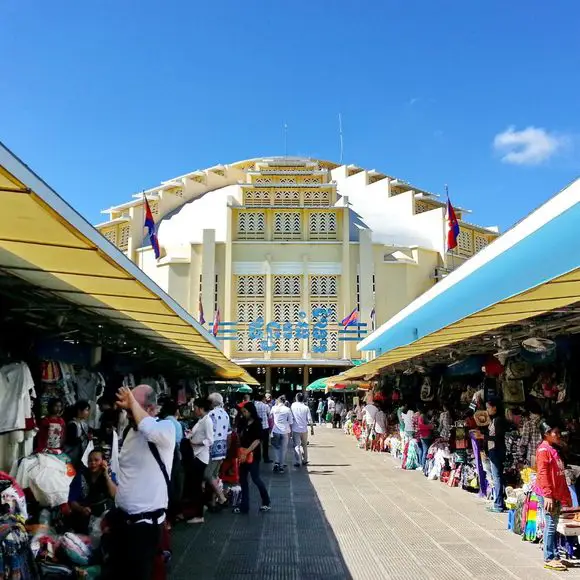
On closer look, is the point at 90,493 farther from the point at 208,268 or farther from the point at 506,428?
the point at 208,268

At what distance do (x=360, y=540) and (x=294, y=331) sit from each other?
25.6 m

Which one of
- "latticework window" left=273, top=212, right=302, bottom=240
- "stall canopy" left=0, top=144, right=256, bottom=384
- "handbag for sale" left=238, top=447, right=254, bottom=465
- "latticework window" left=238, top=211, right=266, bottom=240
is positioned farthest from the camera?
"latticework window" left=238, top=211, right=266, bottom=240

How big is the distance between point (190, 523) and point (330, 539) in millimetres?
1801

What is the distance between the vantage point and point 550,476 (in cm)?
581

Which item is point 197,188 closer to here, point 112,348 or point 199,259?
point 199,259

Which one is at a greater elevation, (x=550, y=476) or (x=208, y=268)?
(x=208, y=268)

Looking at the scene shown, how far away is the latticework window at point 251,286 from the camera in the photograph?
33.4 metres

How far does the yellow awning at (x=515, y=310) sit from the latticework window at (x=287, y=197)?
84.5 ft

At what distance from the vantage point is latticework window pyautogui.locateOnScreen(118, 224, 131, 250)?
39125 mm

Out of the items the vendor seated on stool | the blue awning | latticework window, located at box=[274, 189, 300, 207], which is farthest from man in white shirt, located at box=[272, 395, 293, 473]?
latticework window, located at box=[274, 189, 300, 207]

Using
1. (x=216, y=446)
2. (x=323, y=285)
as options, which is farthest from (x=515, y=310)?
(x=323, y=285)

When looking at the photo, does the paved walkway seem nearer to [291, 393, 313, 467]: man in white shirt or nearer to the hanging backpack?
[291, 393, 313, 467]: man in white shirt

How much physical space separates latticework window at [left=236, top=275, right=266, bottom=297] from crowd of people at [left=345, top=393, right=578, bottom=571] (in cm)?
1779

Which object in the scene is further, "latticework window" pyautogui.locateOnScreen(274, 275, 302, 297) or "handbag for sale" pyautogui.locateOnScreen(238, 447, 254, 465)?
"latticework window" pyautogui.locateOnScreen(274, 275, 302, 297)
